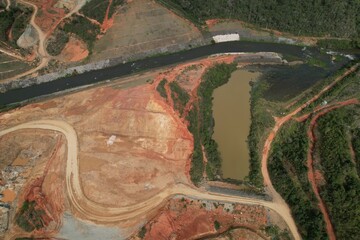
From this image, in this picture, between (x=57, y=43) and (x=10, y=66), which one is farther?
(x=57, y=43)

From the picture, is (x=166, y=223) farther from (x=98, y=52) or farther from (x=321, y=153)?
(x=98, y=52)

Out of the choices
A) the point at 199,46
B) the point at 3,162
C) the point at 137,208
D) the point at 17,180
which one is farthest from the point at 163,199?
the point at 199,46

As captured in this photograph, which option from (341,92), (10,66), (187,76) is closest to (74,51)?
(10,66)

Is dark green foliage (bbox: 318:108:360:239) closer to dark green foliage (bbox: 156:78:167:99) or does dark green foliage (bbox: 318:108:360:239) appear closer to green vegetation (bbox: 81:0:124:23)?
dark green foliage (bbox: 156:78:167:99)

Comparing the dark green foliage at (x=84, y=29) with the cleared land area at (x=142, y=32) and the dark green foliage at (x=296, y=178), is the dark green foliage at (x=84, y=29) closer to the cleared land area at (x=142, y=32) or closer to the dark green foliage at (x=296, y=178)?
the cleared land area at (x=142, y=32)

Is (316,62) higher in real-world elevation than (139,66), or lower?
higher

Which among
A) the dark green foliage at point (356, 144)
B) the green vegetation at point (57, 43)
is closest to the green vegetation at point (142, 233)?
the dark green foliage at point (356, 144)

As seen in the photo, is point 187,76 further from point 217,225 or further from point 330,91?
point 217,225
